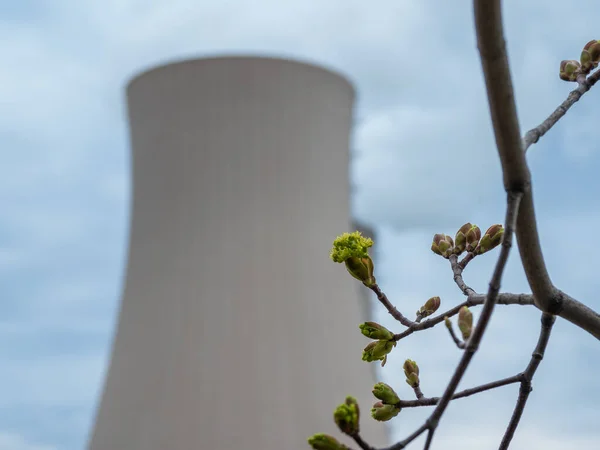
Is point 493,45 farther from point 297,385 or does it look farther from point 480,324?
point 297,385

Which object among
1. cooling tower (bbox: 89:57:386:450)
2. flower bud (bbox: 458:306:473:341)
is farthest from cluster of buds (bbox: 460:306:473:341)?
cooling tower (bbox: 89:57:386:450)

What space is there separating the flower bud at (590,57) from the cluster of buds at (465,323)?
196mm

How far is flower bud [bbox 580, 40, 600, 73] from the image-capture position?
0.40 m

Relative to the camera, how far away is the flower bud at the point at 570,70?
1.31 feet

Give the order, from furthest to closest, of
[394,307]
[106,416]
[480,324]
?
[106,416] < [394,307] < [480,324]

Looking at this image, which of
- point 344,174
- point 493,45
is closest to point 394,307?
point 493,45

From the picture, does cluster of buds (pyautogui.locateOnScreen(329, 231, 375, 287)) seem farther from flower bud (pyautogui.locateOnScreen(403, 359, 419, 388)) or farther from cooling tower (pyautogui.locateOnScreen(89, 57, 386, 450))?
cooling tower (pyautogui.locateOnScreen(89, 57, 386, 450))

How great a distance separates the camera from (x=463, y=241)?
1.30ft

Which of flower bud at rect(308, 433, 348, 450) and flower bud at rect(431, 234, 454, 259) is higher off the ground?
flower bud at rect(431, 234, 454, 259)

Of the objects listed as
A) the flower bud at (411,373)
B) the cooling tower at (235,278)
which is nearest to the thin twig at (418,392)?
the flower bud at (411,373)

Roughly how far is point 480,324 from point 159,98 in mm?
2835

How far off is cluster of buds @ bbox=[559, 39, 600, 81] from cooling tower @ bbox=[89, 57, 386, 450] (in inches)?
86.5

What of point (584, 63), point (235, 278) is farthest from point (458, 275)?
point (235, 278)

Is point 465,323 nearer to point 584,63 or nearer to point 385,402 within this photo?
point 385,402
